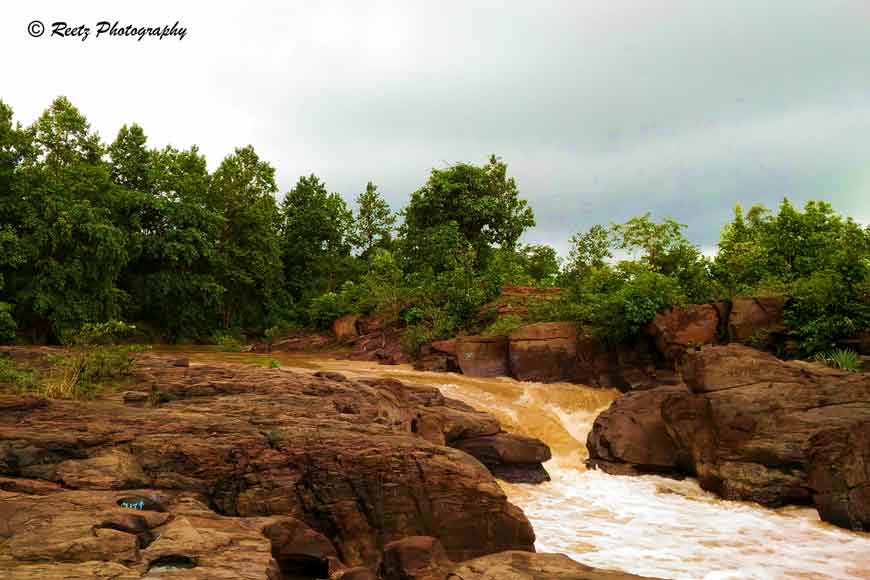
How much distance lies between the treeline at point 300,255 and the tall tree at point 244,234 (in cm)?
8

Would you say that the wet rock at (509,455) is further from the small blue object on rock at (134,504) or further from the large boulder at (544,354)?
the large boulder at (544,354)

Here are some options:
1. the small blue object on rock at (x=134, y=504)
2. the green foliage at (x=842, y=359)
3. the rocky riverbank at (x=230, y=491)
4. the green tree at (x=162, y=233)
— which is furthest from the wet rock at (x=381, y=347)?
the small blue object on rock at (x=134, y=504)

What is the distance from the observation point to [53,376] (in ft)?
30.6

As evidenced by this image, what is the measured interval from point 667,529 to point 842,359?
701 cm

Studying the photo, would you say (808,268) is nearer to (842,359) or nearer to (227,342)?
(842,359)

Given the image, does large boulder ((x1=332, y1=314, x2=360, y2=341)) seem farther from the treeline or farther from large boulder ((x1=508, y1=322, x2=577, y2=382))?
large boulder ((x1=508, y1=322, x2=577, y2=382))

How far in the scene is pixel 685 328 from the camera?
18.4 meters

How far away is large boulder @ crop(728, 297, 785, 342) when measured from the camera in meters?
17.0

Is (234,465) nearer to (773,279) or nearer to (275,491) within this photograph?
(275,491)

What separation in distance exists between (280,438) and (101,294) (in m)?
20.2

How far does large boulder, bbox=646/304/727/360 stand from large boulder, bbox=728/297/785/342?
1.89 ft

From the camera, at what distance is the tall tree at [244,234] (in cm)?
3325

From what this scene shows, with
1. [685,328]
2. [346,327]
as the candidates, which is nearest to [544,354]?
[685,328]

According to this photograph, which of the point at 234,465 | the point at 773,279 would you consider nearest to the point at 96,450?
the point at 234,465
